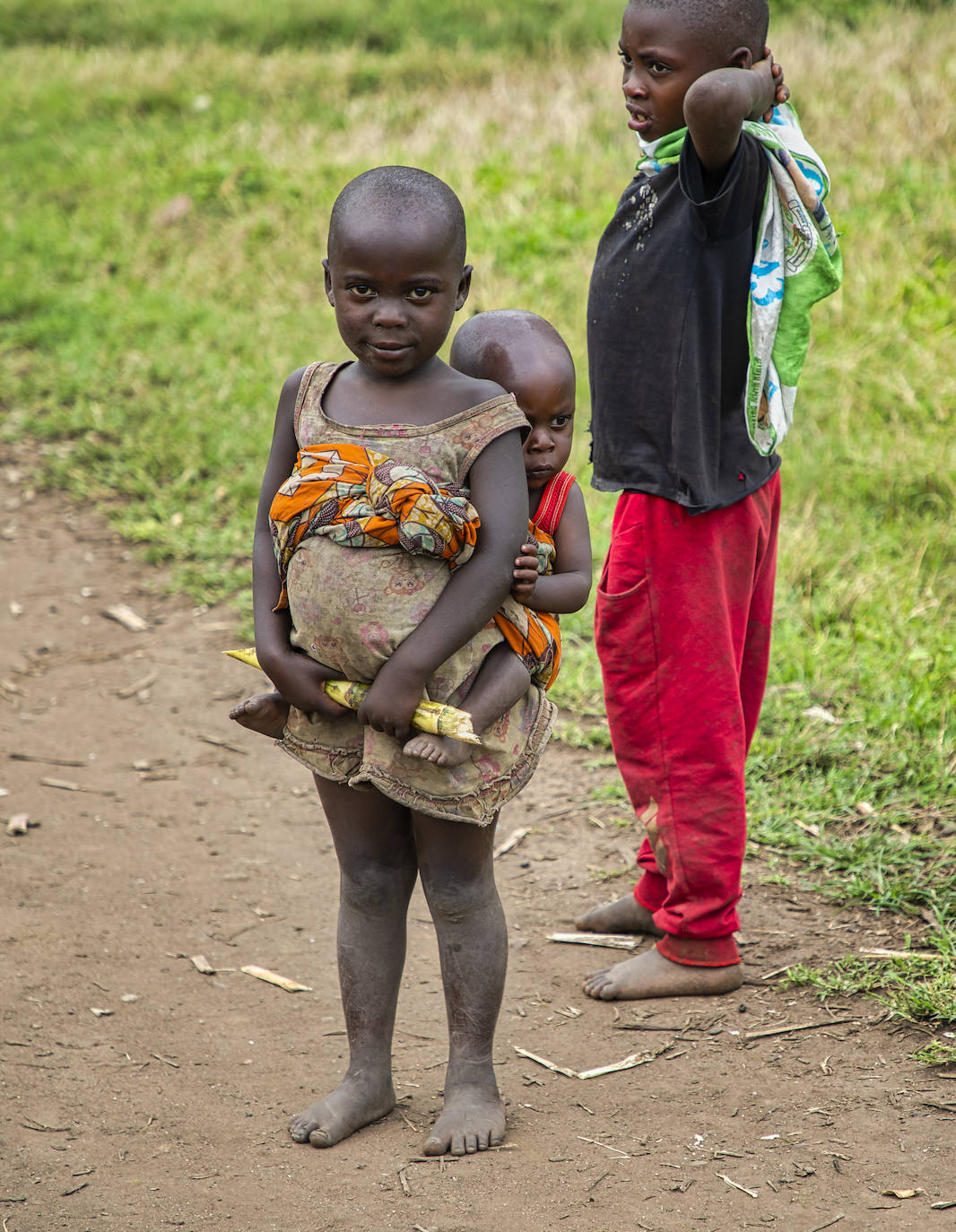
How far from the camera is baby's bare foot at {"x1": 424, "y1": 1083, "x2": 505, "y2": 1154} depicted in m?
2.37

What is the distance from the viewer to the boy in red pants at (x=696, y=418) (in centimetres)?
251

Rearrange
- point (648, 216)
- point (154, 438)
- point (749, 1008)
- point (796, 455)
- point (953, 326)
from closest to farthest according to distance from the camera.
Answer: point (648, 216)
point (749, 1008)
point (796, 455)
point (953, 326)
point (154, 438)

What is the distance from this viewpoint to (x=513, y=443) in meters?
2.15

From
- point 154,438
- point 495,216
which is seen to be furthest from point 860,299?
point 154,438

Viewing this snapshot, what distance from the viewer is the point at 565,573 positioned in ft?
7.55

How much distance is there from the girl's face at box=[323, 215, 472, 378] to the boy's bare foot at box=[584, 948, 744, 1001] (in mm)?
1668

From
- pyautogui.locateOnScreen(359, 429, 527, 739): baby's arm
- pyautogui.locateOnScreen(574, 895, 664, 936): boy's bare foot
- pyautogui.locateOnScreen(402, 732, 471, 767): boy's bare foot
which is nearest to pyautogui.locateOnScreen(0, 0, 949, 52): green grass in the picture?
pyautogui.locateOnScreen(574, 895, 664, 936): boy's bare foot

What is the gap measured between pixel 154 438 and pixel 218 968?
3.82 m

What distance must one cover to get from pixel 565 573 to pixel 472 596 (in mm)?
275

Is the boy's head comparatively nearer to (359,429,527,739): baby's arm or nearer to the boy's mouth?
the boy's mouth

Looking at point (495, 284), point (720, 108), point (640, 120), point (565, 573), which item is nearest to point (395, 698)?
point (565, 573)

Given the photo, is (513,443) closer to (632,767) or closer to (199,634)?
(632,767)

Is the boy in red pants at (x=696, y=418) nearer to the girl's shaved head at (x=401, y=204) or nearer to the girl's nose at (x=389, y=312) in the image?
the girl's shaved head at (x=401, y=204)

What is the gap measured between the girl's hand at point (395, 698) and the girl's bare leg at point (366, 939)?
0.26 m
